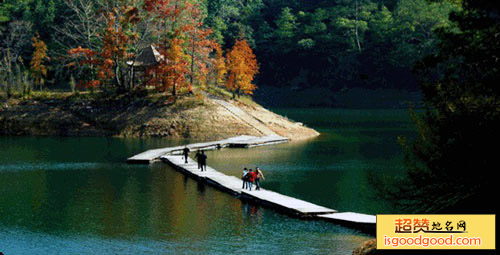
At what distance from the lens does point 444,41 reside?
30078 millimetres

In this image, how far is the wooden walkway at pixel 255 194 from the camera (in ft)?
123

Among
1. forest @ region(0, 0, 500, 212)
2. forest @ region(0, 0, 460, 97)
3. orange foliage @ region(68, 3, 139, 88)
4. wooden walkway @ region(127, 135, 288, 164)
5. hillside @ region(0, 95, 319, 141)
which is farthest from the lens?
forest @ region(0, 0, 460, 97)

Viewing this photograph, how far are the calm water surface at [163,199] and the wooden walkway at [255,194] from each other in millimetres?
717

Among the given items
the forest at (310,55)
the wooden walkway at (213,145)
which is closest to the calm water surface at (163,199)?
the wooden walkway at (213,145)

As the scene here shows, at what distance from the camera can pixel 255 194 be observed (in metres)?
44.3

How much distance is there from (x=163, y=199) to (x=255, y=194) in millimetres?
5661

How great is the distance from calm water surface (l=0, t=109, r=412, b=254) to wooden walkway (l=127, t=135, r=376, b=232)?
0.72m

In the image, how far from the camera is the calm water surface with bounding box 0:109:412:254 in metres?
33.2

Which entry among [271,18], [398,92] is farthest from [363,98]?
[271,18]

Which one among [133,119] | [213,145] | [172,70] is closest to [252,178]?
[213,145]

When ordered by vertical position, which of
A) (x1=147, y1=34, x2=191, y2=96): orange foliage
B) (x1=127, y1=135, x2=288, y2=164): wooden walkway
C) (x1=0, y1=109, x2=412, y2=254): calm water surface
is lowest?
(x1=0, y1=109, x2=412, y2=254): calm water surface

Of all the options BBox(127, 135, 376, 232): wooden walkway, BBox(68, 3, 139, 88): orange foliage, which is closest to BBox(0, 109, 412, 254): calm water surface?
BBox(127, 135, 376, 232): wooden walkway

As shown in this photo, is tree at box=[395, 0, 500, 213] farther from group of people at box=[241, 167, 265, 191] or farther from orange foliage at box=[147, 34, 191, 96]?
orange foliage at box=[147, 34, 191, 96]

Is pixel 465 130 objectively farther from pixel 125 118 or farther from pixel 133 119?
pixel 125 118
